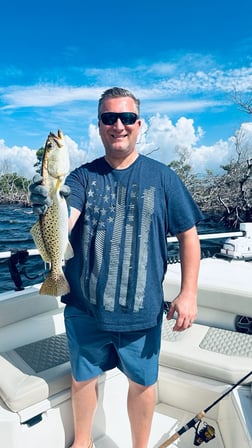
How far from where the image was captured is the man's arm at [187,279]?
83.7 inches

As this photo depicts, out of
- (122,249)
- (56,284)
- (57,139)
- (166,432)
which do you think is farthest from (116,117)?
(166,432)

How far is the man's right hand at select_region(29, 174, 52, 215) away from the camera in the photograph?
180 centimetres

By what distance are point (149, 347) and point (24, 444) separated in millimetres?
942

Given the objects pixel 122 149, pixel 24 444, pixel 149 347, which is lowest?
pixel 24 444

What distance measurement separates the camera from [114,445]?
8.68 ft

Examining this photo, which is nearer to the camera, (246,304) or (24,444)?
(24,444)

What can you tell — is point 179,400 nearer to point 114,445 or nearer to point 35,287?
point 114,445

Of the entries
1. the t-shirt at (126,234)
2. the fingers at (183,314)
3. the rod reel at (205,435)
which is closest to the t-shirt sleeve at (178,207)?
the t-shirt at (126,234)

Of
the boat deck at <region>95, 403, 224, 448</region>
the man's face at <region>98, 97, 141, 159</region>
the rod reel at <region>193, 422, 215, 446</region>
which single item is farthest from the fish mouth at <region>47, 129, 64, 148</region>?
the boat deck at <region>95, 403, 224, 448</region>

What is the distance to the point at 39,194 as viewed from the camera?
181 cm

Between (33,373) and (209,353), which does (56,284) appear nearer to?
(33,373)

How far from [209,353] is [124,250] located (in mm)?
1271

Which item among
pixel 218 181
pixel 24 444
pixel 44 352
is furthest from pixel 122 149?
pixel 218 181

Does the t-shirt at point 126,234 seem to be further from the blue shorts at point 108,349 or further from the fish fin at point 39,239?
the fish fin at point 39,239
